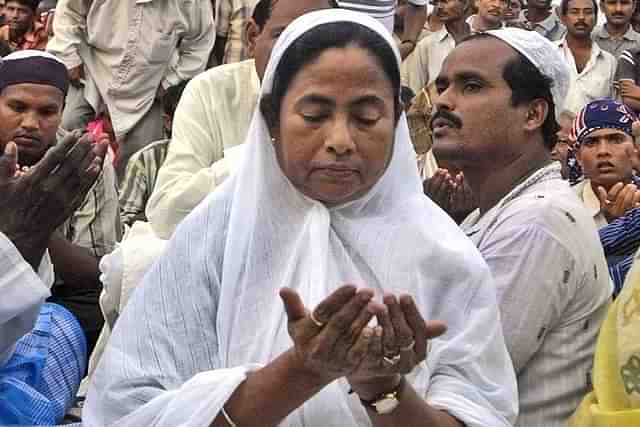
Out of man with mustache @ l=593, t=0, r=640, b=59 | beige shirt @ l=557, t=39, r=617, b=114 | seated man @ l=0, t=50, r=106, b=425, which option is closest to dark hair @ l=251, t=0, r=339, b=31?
seated man @ l=0, t=50, r=106, b=425

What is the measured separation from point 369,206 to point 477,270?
11.8 inches

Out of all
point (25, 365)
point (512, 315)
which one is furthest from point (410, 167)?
point (25, 365)

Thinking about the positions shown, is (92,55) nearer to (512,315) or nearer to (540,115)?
(540,115)

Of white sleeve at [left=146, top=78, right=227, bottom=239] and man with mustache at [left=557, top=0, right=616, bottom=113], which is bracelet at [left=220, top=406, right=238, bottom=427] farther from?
man with mustache at [left=557, top=0, right=616, bottom=113]

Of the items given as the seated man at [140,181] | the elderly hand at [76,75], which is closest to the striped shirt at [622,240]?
the seated man at [140,181]

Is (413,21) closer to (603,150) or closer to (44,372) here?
(603,150)

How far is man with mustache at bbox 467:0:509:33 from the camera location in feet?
35.9

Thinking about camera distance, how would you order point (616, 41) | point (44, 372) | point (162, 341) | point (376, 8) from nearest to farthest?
point (162, 341), point (44, 372), point (376, 8), point (616, 41)

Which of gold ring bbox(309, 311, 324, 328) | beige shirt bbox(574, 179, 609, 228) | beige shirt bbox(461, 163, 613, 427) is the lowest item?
beige shirt bbox(574, 179, 609, 228)

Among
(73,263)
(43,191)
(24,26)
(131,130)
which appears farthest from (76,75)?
(43,191)

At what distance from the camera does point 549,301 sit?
3.73 m

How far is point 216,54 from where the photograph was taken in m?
8.98

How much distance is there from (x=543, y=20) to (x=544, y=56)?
8.53 metres

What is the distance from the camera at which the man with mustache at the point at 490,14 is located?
10930 millimetres
